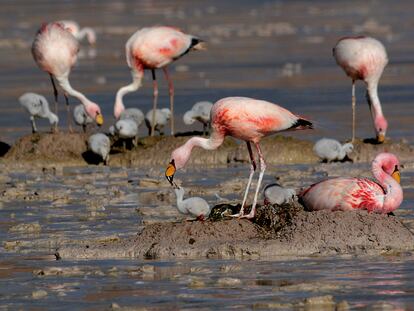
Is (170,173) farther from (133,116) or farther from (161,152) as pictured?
(133,116)

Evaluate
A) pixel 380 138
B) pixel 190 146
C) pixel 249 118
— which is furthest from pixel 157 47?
pixel 190 146

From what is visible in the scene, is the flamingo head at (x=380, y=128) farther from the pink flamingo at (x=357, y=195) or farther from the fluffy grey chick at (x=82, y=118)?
the pink flamingo at (x=357, y=195)

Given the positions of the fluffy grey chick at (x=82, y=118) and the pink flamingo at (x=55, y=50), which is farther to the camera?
the pink flamingo at (x=55, y=50)

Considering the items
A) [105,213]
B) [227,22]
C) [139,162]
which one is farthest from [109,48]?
[105,213]

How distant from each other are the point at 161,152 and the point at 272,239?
6292mm

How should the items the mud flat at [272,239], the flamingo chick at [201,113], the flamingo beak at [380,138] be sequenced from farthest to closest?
1. the flamingo chick at [201,113]
2. the flamingo beak at [380,138]
3. the mud flat at [272,239]

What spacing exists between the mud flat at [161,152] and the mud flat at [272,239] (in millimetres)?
5663

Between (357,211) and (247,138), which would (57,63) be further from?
(357,211)

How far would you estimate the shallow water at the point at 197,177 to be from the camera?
927 centimetres

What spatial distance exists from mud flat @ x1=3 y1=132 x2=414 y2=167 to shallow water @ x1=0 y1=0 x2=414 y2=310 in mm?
544

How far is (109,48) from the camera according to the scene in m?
34.8

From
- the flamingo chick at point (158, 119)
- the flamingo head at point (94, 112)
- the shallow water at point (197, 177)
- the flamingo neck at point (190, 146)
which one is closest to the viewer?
the shallow water at point (197, 177)

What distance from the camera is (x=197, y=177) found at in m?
15.8

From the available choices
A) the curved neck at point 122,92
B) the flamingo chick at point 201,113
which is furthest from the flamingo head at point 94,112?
the flamingo chick at point 201,113
